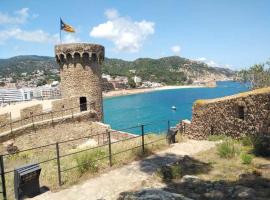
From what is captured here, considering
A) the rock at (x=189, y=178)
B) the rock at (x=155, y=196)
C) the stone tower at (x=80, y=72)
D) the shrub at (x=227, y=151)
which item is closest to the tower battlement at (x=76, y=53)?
the stone tower at (x=80, y=72)

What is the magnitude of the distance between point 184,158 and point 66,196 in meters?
4.82

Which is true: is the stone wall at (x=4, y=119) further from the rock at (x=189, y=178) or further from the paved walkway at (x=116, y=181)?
the rock at (x=189, y=178)

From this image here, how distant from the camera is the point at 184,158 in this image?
11258 mm

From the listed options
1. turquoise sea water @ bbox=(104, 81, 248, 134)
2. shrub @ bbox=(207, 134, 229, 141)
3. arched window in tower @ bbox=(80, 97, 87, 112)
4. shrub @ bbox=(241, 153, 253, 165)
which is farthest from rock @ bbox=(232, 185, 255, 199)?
arched window in tower @ bbox=(80, 97, 87, 112)

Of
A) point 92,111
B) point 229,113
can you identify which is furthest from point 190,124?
point 92,111

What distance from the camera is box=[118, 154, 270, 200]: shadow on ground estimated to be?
279 inches

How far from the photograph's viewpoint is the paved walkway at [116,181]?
829cm

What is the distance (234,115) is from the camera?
A: 14234mm

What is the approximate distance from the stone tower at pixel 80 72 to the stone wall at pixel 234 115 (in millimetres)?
10760

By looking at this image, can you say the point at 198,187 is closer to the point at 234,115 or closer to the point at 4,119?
the point at 234,115

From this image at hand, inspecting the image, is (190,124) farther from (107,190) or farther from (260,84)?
(260,84)

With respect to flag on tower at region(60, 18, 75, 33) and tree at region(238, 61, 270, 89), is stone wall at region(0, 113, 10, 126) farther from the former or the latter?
tree at region(238, 61, 270, 89)

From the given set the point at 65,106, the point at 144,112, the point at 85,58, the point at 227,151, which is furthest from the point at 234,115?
the point at 144,112

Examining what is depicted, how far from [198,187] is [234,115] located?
23.0 ft
